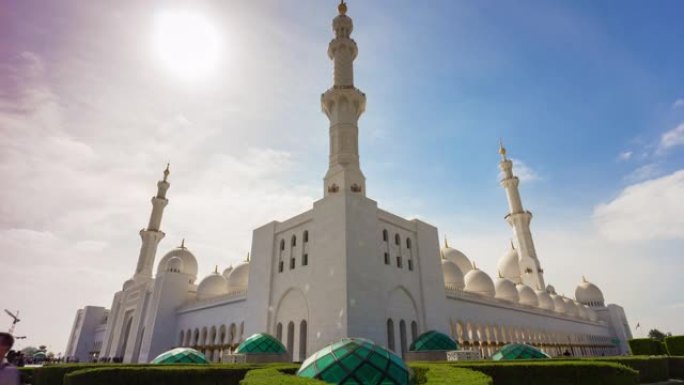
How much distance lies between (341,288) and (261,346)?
4.80 m

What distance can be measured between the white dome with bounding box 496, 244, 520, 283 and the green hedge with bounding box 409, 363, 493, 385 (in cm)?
3762

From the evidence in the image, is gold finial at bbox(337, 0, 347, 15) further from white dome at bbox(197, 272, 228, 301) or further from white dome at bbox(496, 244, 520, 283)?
white dome at bbox(496, 244, 520, 283)

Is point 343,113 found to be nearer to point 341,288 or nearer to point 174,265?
point 341,288

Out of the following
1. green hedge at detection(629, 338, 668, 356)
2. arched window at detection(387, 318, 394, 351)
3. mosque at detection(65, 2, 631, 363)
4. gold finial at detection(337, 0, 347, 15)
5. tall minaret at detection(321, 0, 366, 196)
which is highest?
gold finial at detection(337, 0, 347, 15)

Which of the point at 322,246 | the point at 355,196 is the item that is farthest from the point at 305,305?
the point at 355,196

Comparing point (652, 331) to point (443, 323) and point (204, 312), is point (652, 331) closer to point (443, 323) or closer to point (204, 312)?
point (443, 323)

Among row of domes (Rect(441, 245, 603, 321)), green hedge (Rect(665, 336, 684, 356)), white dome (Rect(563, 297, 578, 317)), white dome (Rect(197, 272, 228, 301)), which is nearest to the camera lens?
green hedge (Rect(665, 336, 684, 356))

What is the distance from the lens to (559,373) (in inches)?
448

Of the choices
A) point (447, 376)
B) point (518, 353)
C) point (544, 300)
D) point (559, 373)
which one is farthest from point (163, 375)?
point (544, 300)

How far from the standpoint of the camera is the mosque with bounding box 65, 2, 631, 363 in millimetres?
19281

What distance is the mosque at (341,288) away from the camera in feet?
63.3

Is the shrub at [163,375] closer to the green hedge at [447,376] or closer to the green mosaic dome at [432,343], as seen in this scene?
the green hedge at [447,376]

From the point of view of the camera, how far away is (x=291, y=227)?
23.6m

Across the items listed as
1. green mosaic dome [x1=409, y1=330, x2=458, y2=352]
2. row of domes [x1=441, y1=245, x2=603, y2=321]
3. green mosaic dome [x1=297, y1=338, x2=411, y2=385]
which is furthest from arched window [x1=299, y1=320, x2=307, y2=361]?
row of domes [x1=441, y1=245, x2=603, y2=321]
